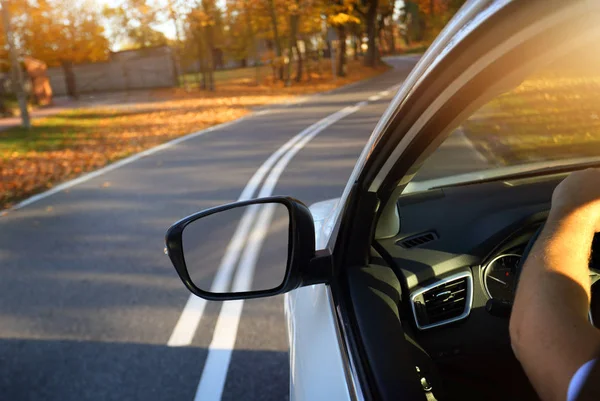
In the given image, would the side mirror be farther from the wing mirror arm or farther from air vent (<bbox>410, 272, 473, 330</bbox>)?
air vent (<bbox>410, 272, 473, 330</bbox>)

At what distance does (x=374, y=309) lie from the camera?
1.57 m

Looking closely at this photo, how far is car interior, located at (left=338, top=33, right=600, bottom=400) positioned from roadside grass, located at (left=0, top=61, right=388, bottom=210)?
8.03 meters

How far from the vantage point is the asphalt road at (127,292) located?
3.38 metres

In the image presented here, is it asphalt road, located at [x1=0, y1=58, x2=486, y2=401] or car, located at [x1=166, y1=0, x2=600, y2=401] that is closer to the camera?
car, located at [x1=166, y1=0, x2=600, y2=401]

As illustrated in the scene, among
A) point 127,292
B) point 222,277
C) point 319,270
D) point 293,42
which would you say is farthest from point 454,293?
point 293,42

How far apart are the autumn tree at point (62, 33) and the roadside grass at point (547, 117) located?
83.2ft

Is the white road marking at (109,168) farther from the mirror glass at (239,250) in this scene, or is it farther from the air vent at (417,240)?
the air vent at (417,240)

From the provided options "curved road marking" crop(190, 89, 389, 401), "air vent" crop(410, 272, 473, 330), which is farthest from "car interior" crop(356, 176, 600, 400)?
"curved road marking" crop(190, 89, 389, 401)

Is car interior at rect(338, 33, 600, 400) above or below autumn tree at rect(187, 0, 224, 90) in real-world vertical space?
below

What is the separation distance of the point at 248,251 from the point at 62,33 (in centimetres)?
3085

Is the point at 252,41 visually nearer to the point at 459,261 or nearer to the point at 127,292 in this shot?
the point at 127,292

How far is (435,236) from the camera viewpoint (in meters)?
2.08

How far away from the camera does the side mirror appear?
1.62 metres

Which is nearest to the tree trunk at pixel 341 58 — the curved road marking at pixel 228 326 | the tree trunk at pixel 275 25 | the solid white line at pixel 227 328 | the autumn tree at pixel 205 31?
the tree trunk at pixel 275 25
